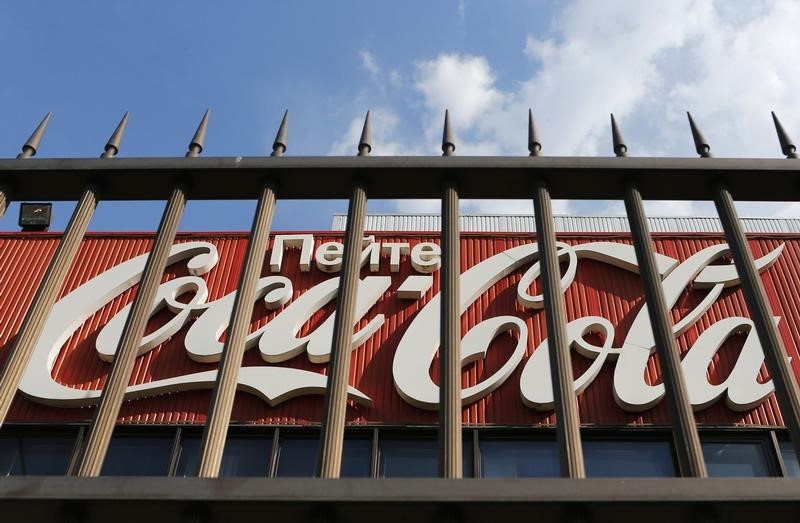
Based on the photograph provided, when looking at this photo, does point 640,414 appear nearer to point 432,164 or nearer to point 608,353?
point 608,353

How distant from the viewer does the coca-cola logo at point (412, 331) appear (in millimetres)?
14582

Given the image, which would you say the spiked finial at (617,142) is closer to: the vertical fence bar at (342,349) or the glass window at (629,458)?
Answer: the vertical fence bar at (342,349)

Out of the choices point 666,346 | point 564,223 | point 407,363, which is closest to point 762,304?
point 666,346

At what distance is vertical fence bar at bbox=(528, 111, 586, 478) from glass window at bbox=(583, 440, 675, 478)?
7703mm

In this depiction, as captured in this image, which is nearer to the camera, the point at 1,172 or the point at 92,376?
the point at 1,172

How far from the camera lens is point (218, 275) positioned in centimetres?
1688

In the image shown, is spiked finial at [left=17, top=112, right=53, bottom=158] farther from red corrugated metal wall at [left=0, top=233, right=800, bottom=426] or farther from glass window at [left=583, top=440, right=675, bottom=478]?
glass window at [left=583, top=440, right=675, bottom=478]

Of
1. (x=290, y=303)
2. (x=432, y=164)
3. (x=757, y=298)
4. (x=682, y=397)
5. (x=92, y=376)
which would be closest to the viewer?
(x=682, y=397)

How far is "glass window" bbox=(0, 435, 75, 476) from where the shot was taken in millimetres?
14586

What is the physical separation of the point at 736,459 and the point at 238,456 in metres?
8.84

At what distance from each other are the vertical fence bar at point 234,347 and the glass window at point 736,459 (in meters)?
9.93

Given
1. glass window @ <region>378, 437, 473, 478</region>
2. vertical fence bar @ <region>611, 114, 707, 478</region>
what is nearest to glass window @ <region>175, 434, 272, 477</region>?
glass window @ <region>378, 437, 473, 478</region>

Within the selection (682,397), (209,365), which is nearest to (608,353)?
(209,365)

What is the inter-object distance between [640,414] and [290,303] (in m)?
7.03
